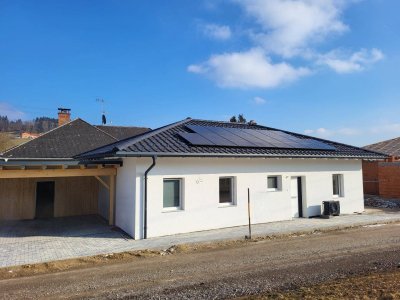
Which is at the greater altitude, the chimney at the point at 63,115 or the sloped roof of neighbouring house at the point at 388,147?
the chimney at the point at 63,115

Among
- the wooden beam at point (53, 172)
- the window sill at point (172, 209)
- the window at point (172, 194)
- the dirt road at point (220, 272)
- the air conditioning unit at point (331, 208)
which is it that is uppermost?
the wooden beam at point (53, 172)

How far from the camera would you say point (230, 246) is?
9.52 meters

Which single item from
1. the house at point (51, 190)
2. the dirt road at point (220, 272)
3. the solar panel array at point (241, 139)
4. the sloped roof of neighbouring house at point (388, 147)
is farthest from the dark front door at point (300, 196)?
the sloped roof of neighbouring house at point (388, 147)

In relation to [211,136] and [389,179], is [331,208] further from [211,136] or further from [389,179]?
[389,179]

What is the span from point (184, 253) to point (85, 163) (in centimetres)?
571

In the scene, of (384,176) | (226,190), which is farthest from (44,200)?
(384,176)

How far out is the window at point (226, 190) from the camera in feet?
40.8

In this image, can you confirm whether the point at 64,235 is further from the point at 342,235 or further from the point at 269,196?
the point at 342,235

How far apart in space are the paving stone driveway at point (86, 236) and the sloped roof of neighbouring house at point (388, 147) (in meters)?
11.1

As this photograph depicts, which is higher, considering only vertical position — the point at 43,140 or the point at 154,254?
the point at 43,140

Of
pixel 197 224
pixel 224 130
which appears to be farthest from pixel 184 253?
pixel 224 130

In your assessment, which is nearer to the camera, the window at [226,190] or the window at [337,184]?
the window at [226,190]

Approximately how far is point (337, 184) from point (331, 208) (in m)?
1.92

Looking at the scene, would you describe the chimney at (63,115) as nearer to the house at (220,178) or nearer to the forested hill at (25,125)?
the house at (220,178)
